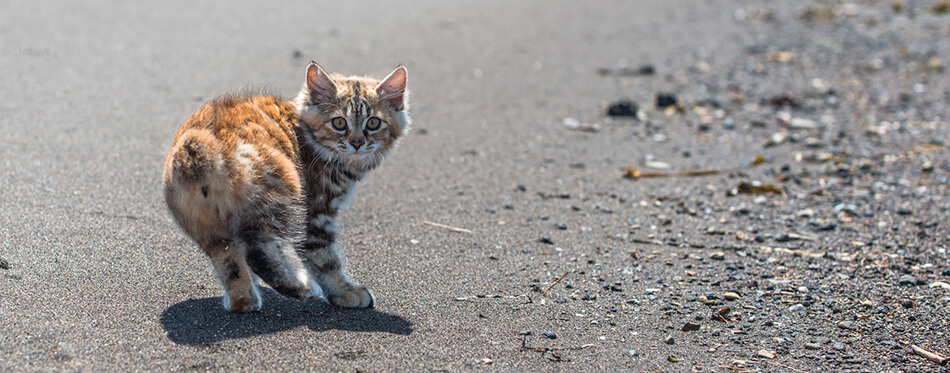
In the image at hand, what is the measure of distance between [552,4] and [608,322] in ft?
28.3

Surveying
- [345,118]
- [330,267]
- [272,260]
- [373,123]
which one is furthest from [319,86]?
[272,260]

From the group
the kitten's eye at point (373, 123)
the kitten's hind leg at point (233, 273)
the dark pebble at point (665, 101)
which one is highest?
the kitten's eye at point (373, 123)

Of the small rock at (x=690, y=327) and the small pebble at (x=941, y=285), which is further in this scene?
the small pebble at (x=941, y=285)

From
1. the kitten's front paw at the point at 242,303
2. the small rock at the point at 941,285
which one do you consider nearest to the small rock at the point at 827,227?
the small rock at the point at 941,285

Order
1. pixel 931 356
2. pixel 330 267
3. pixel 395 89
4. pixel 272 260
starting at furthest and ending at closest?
pixel 395 89, pixel 330 267, pixel 931 356, pixel 272 260

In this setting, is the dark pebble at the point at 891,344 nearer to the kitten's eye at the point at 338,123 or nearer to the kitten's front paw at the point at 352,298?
the kitten's front paw at the point at 352,298

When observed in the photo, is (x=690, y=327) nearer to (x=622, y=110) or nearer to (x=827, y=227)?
(x=827, y=227)

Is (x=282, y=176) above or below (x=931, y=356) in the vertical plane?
above

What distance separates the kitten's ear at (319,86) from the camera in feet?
14.6

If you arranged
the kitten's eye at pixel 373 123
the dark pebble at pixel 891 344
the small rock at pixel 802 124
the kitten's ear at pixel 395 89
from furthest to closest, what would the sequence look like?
the small rock at pixel 802 124, the kitten's ear at pixel 395 89, the kitten's eye at pixel 373 123, the dark pebble at pixel 891 344

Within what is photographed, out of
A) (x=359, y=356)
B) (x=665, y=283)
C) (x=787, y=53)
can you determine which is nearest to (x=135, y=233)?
(x=359, y=356)

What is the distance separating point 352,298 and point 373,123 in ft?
3.33

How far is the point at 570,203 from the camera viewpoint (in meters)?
5.93

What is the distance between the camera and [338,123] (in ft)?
14.5
